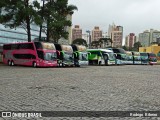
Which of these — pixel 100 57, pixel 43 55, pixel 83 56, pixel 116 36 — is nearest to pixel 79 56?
pixel 83 56

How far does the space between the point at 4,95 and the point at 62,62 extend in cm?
2807

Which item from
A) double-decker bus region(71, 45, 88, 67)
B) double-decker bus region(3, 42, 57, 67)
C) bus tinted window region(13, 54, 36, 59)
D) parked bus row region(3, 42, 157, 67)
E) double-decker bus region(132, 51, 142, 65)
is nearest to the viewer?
double-decker bus region(3, 42, 57, 67)

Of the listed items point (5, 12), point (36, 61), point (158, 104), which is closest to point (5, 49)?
point (5, 12)

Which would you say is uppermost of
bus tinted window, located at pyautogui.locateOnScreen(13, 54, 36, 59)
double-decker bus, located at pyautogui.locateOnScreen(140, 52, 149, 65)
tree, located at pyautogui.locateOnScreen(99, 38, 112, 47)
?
tree, located at pyautogui.locateOnScreen(99, 38, 112, 47)

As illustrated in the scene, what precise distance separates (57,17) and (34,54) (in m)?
7.52

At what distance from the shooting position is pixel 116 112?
7.82 metres

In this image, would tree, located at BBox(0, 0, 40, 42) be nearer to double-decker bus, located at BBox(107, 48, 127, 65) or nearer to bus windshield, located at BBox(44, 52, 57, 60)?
bus windshield, located at BBox(44, 52, 57, 60)

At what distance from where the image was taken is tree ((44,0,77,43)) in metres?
40.1

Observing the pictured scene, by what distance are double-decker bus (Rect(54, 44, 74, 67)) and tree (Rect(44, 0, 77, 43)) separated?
2.84m

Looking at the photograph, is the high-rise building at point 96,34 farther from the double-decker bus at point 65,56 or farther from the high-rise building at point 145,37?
the double-decker bus at point 65,56

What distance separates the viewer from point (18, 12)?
37688 mm

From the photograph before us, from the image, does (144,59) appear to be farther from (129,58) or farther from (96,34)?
(96,34)

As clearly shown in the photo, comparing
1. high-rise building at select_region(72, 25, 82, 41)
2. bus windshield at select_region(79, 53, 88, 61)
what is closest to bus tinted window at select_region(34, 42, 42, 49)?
bus windshield at select_region(79, 53, 88, 61)

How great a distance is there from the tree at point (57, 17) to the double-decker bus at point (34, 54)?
14.1 ft
